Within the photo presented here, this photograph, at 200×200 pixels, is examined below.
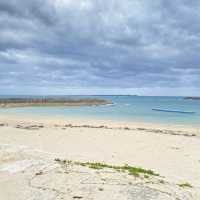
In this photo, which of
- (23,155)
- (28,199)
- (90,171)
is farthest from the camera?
(23,155)

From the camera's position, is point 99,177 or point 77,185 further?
point 99,177

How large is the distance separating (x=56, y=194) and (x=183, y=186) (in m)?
2.89

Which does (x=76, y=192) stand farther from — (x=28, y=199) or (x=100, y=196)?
(x=28, y=199)

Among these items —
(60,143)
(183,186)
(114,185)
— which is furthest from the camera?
(60,143)

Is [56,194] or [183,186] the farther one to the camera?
[183,186]

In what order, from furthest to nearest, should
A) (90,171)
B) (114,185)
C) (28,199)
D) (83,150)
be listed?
(83,150)
(90,171)
(114,185)
(28,199)

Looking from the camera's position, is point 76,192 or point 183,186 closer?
point 76,192

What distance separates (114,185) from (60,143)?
290 inches

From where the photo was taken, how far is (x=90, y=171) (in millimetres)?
5922

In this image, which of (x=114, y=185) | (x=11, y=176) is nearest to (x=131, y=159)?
(x=114, y=185)

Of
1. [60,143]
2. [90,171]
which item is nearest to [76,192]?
[90,171]

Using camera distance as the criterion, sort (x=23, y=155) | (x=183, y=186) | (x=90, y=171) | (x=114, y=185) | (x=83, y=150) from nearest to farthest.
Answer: (x=114, y=185) → (x=183, y=186) → (x=90, y=171) → (x=23, y=155) → (x=83, y=150)

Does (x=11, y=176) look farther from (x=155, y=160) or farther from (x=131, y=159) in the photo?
(x=155, y=160)

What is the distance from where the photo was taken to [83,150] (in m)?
10.5
